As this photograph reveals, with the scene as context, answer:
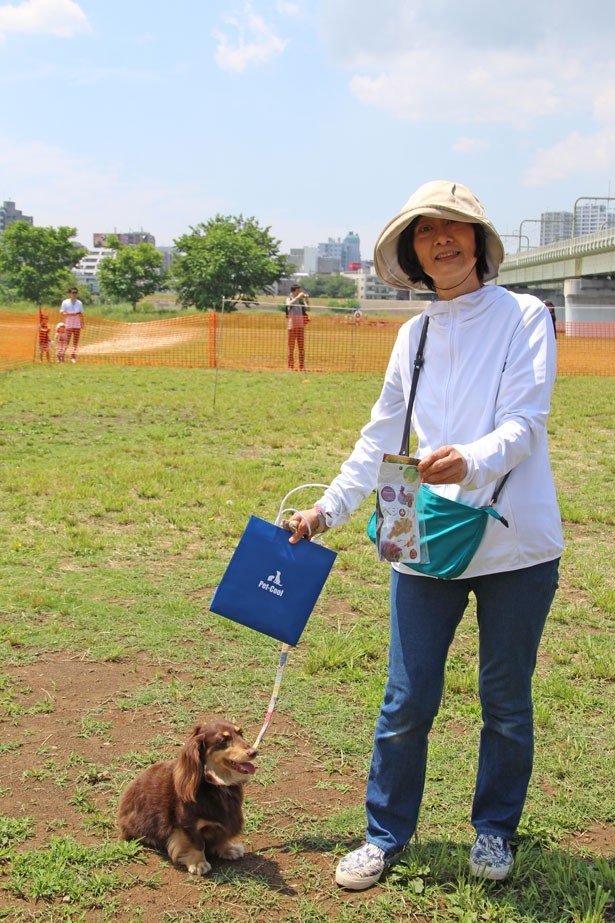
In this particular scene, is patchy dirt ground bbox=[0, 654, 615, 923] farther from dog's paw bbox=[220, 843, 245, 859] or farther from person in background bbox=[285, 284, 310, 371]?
person in background bbox=[285, 284, 310, 371]

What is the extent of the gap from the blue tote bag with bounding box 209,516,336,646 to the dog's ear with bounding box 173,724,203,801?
1.31ft

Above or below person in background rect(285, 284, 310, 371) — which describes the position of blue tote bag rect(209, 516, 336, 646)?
below

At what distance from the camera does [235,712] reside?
13.4ft

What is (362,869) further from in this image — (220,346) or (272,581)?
(220,346)

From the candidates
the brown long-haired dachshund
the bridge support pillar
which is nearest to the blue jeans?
the brown long-haired dachshund

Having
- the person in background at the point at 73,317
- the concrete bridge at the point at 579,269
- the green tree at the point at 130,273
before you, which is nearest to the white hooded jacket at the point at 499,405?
the person in background at the point at 73,317

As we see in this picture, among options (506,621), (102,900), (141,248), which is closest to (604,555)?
(506,621)

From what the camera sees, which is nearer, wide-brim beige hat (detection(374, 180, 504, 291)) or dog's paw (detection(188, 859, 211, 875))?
wide-brim beige hat (detection(374, 180, 504, 291))

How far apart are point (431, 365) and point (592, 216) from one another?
47.2 meters

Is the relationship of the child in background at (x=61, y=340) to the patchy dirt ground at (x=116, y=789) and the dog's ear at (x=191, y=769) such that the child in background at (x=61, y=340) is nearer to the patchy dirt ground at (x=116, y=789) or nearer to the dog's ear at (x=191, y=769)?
the patchy dirt ground at (x=116, y=789)

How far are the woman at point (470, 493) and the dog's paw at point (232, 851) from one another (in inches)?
Answer: 14.2

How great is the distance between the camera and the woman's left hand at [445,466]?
2.37 metres

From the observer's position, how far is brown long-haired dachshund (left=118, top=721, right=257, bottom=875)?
113 inches

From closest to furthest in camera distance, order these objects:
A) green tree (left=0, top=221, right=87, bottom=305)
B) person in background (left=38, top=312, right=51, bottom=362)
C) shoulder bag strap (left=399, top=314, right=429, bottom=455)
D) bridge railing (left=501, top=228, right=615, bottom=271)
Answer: shoulder bag strap (left=399, top=314, right=429, bottom=455), person in background (left=38, top=312, right=51, bottom=362), bridge railing (left=501, top=228, right=615, bottom=271), green tree (left=0, top=221, right=87, bottom=305)
